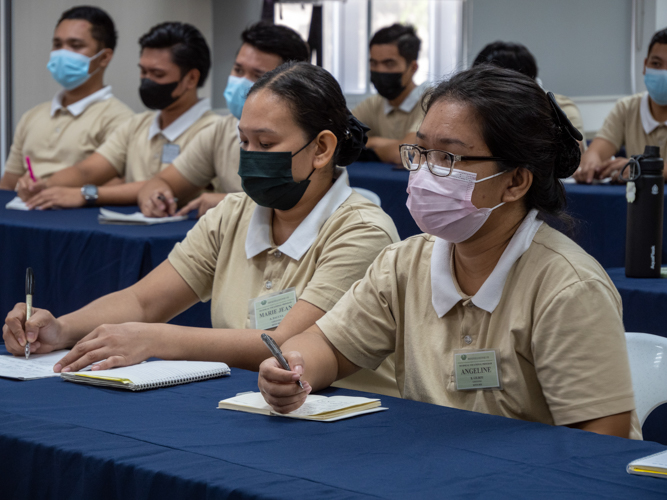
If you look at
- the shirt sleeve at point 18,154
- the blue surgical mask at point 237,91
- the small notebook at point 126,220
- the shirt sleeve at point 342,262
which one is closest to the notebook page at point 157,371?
the shirt sleeve at point 342,262

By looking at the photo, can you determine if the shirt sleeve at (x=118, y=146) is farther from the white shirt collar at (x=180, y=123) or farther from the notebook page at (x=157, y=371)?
the notebook page at (x=157, y=371)

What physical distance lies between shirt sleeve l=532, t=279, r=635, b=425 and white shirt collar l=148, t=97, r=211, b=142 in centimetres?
271

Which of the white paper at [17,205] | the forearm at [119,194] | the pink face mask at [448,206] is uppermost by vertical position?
the pink face mask at [448,206]

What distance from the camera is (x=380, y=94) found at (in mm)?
4934

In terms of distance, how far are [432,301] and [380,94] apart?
147 inches

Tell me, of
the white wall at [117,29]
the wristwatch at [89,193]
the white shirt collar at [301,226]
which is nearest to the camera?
the white shirt collar at [301,226]

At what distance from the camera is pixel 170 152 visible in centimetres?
358

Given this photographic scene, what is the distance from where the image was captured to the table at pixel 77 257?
102 inches

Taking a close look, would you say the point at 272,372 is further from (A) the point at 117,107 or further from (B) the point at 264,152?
(A) the point at 117,107

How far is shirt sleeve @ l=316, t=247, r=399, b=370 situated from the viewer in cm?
141

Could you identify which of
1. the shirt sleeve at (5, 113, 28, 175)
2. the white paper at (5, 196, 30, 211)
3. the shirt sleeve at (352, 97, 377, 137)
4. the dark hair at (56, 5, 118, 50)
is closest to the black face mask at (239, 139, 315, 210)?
the white paper at (5, 196, 30, 211)

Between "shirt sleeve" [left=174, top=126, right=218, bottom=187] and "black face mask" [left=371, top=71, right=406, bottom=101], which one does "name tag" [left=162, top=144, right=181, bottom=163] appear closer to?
"shirt sleeve" [left=174, top=126, right=218, bottom=187]

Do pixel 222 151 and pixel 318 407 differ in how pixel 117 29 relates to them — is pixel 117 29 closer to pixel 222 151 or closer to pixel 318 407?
pixel 222 151

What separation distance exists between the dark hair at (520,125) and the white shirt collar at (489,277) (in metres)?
0.06
